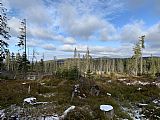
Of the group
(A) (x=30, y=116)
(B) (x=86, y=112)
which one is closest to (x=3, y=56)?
(A) (x=30, y=116)

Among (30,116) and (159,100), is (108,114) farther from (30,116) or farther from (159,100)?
(159,100)

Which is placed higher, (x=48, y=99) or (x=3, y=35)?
(x=3, y=35)

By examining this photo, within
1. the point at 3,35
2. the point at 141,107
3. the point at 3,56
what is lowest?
the point at 141,107

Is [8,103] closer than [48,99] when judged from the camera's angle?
Yes

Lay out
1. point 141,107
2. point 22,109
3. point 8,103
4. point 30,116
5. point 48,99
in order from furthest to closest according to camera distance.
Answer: point 141,107, point 48,99, point 8,103, point 22,109, point 30,116

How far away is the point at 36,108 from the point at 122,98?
947 cm

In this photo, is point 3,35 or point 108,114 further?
point 3,35

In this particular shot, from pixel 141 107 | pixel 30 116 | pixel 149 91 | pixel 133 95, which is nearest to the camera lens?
pixel 30 116

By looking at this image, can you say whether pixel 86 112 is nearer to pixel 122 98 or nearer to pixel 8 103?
pixel 8 103

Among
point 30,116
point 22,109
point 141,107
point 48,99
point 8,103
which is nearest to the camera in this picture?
point 30,116

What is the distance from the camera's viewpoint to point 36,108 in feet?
44.6

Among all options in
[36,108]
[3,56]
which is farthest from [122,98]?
[3,56]

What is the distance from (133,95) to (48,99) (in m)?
9.35

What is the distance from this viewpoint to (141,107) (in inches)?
699
